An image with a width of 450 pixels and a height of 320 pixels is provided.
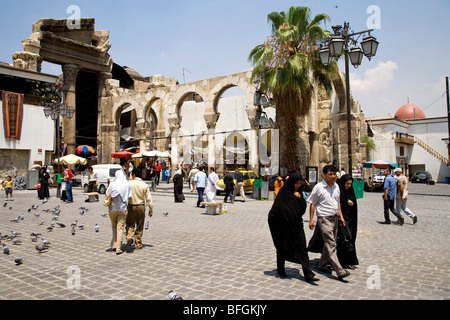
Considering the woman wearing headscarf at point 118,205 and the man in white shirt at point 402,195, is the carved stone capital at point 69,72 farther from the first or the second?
the man in white shirt at point 402,195

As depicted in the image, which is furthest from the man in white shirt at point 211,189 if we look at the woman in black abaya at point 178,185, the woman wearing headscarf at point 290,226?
the woman wearing headscarf at point 290,226

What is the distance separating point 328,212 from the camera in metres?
Result: 5.05

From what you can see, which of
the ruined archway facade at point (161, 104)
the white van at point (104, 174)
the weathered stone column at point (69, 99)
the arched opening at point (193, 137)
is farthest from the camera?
the arched opening at point (193, 137)

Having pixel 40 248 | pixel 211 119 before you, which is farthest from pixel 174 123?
pixel 40 248

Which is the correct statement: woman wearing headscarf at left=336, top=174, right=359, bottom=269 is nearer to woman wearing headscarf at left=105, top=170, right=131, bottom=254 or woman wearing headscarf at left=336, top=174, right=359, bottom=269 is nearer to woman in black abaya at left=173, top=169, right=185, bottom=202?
woman wearing headscarf at left=105, top=170, right=131, bottom=254

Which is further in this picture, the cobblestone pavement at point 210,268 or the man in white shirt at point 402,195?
the man in white shirt at point 402,195

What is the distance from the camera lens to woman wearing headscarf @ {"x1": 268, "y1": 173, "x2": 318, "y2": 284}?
15.7ft

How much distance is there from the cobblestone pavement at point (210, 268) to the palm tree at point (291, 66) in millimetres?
8743

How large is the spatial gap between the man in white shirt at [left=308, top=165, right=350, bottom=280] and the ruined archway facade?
12546 millimetres

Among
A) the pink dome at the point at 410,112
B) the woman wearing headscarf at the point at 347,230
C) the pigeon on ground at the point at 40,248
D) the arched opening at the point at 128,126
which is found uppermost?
the pink dome at the point at 410,112

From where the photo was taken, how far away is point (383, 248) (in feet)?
22.3

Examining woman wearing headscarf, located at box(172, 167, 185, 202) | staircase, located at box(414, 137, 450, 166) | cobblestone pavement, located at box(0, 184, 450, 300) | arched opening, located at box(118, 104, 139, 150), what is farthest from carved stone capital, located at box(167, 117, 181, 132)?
staircase, located at box(414, 137, 450, 166)

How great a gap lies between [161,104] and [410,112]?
1558 inches

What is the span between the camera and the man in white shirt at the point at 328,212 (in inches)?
197
